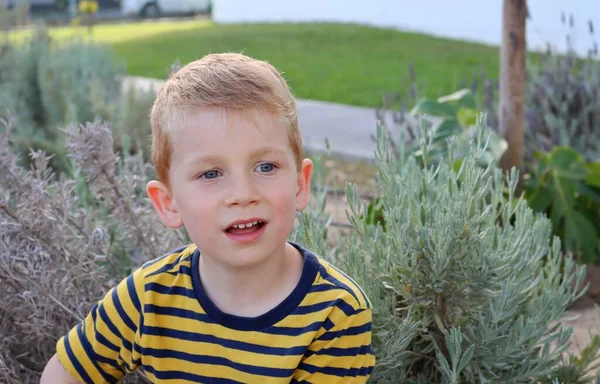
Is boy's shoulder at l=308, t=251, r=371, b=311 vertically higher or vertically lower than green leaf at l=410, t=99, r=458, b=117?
lower

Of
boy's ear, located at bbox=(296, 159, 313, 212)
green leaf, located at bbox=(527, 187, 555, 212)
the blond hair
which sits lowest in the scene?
green leaf, located at bbox=(527, 187, 555, 212)

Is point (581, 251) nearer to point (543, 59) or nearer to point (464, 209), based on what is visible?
point (464, 209)

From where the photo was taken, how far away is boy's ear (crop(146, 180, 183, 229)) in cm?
177

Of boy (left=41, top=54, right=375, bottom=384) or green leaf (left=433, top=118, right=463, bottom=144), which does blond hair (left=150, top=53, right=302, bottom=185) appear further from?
green leaf (left=433, top=118, right=463, bottom=144)

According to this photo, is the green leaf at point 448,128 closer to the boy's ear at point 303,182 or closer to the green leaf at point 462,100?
the green leaf at point 462,100

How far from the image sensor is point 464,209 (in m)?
2.03

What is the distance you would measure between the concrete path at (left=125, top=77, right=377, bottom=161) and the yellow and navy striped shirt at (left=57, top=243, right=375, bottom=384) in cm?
399

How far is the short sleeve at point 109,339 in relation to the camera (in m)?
1.78

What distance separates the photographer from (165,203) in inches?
70.6

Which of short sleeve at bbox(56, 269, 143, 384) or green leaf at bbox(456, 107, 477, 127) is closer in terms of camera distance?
short sleeve at bbox(56, 269, 143, 384)

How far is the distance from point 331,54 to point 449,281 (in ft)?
32.5

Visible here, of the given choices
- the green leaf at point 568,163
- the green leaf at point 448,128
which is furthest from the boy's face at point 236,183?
the green leaf at point 448,128

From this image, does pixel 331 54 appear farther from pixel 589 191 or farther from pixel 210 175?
pixel 210 175

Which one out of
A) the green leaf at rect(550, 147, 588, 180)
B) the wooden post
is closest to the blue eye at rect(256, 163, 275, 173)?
the green leaf at rect(550, 147, 588, 180)
